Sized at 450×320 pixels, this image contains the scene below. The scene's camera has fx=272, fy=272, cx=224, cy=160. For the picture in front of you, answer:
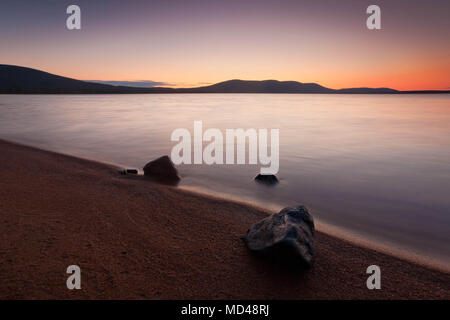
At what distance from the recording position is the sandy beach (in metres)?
3.27

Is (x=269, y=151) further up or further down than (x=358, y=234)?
further up

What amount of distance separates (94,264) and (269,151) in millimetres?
12138

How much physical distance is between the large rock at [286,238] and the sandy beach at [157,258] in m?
0.16

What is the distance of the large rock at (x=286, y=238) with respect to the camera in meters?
3.65

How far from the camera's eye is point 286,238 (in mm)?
3676

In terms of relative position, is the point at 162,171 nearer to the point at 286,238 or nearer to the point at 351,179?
the point at 286,238

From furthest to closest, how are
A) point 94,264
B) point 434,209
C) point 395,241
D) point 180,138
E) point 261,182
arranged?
1. point 180,138
2. point 261,182
3. point 434,209
4. point 395,241
5. point 94,264

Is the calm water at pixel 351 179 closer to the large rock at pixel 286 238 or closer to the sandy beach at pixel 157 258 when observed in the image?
the sandy beach at pixel 157 258

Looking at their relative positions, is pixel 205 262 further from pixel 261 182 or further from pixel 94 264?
pixel 261 182

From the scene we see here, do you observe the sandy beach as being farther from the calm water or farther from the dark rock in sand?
the dark rock in sand

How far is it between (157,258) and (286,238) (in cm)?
182

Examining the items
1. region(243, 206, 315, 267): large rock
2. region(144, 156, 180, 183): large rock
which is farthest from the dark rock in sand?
region(243, 206, 315, 267): large rock

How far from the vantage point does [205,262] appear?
385cm
